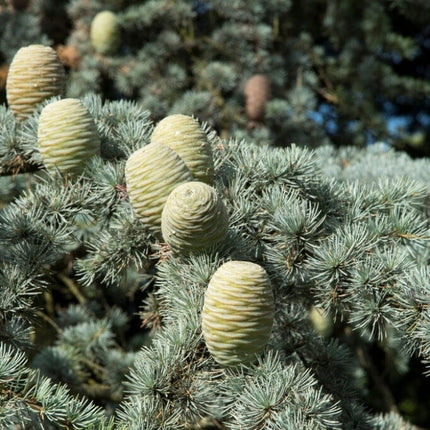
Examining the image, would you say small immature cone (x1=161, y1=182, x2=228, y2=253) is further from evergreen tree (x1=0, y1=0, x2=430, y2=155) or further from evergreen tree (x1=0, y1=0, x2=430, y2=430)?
evergreen tree (x1=0, y1=0, x2=430, y2=155)

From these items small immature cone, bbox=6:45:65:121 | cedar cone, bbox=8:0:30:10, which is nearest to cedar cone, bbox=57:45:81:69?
cedar cone, bbox=8:0:30:10

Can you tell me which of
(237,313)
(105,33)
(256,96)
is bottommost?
(256,96)

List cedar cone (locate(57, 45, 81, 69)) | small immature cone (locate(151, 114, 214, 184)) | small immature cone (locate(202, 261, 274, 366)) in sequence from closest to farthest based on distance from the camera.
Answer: small immature cone (locate(202, 261, 274, 366)), small immature cone (locate(151, 114, 214, 184)), cedar cone (locate(57, 45, 81, 69))

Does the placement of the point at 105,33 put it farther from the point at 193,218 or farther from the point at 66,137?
the point at 193,218

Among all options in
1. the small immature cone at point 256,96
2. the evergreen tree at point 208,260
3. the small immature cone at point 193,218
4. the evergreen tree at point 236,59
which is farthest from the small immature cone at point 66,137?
the small immature cone at point 256,96

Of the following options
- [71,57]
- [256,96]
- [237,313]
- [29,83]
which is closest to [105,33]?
[71,57]

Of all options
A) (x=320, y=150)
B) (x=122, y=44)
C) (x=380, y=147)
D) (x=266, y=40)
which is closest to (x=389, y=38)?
(x=266, y=40)
